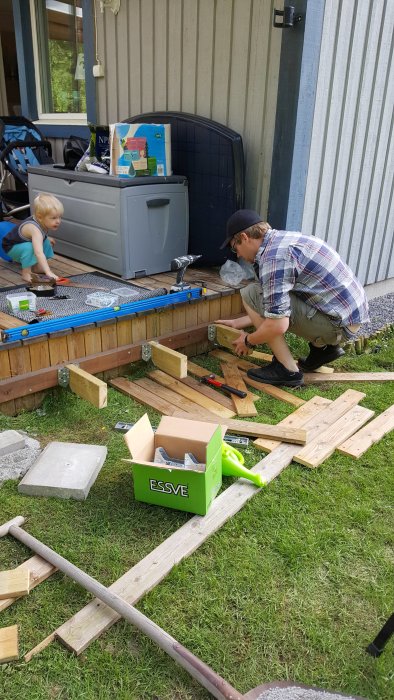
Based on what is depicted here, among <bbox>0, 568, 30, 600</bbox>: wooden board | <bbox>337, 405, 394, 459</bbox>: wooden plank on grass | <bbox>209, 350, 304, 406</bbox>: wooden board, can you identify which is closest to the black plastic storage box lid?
<bbox>209, 350, 304, 406</bbox>: wooden board

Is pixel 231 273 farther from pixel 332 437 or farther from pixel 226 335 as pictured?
pixel 332 437

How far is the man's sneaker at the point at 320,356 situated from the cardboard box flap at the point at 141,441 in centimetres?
154

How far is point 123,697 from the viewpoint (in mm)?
1489

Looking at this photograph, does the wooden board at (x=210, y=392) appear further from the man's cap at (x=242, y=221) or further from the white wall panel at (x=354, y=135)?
→ the white wall panel at (x=354, y=135)

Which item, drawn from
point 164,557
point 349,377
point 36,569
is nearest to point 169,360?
point 349,377

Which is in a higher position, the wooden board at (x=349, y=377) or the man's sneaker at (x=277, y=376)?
the man's sneaker at (x=277, y=376)

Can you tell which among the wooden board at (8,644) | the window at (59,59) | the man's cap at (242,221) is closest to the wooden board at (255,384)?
the man's cap at (242,221)

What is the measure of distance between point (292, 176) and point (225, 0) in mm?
1322

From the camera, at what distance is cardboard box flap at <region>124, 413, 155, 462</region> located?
84.3 inches

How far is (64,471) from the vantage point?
234 centimetres

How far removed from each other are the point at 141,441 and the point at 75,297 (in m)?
1.52

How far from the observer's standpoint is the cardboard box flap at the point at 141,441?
2.14 meters

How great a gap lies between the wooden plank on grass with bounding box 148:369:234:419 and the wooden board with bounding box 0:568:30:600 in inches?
56.4

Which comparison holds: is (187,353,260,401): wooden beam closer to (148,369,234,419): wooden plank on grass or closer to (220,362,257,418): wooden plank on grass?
(220,362,257,418): wooden plank on grass
